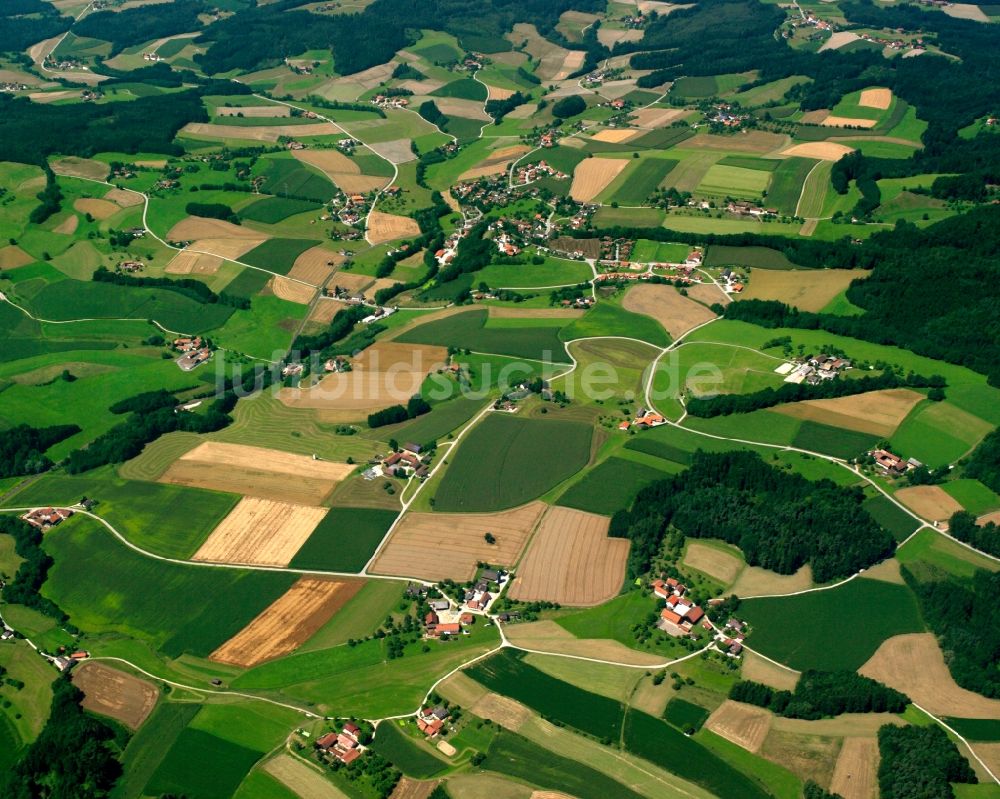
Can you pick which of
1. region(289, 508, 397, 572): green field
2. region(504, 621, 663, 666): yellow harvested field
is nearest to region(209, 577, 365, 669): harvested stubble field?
region(289, 508, 397, 572): green field

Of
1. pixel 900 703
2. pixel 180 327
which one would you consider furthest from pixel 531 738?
pixel 180 327

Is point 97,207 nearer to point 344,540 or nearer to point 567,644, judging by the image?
point 344,540

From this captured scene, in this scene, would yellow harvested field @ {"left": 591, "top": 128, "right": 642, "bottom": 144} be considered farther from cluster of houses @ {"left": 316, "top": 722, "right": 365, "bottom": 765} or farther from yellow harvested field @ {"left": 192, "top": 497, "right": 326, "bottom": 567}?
cluster of houses @ {"left": 316, "top": 722, "right": 365, "bottom": 765}

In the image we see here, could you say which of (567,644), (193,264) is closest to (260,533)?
(567,644)

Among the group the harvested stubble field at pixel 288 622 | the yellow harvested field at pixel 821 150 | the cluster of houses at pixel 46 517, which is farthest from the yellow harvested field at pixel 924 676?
the yellow harvested field at pixel 821 150

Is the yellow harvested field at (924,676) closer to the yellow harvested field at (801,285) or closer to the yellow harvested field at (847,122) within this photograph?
the yellow harvested field at (801,285)
